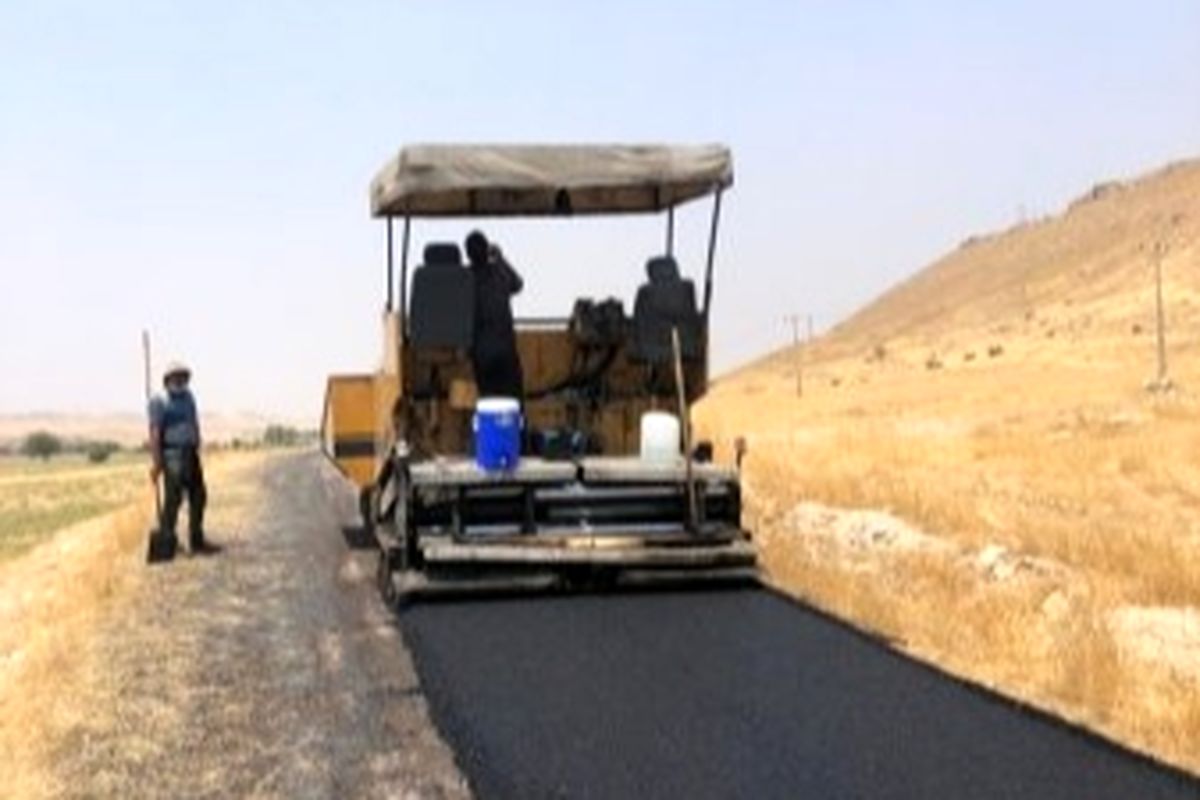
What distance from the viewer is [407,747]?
768 centimetres

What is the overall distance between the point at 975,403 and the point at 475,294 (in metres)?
46.1

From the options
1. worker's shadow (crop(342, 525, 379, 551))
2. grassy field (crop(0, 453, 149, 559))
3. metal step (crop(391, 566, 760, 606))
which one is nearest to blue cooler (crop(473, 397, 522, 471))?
metal step (crop(391, 566, 760, 606))

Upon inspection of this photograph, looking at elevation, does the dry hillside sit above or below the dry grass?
above

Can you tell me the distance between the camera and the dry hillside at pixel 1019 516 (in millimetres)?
8867

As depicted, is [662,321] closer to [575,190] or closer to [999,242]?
[575,190]

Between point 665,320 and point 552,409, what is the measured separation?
107 cm

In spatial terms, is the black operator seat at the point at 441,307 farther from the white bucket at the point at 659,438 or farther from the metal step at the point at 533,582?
the metal step at the point at 533,582

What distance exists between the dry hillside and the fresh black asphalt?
0.56m

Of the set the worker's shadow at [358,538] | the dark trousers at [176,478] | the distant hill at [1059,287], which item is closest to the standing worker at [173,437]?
the dark trousers at [176,478]

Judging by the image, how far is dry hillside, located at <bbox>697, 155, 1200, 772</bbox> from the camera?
8867 mm

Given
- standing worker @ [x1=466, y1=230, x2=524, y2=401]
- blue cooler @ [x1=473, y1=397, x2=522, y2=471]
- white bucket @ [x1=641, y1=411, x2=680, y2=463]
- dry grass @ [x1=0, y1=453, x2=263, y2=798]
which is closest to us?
dry grass @ [x1=0, y1=453, x2=263, y2=798]

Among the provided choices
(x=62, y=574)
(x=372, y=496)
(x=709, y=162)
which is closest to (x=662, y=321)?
(x=709, y=162)

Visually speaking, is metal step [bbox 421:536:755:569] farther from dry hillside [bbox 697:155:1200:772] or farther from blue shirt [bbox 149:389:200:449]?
blue shirt [bbox 149:389:200:449]

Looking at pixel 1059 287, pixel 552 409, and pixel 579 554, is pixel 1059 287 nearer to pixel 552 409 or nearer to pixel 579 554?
pixel 552 409
